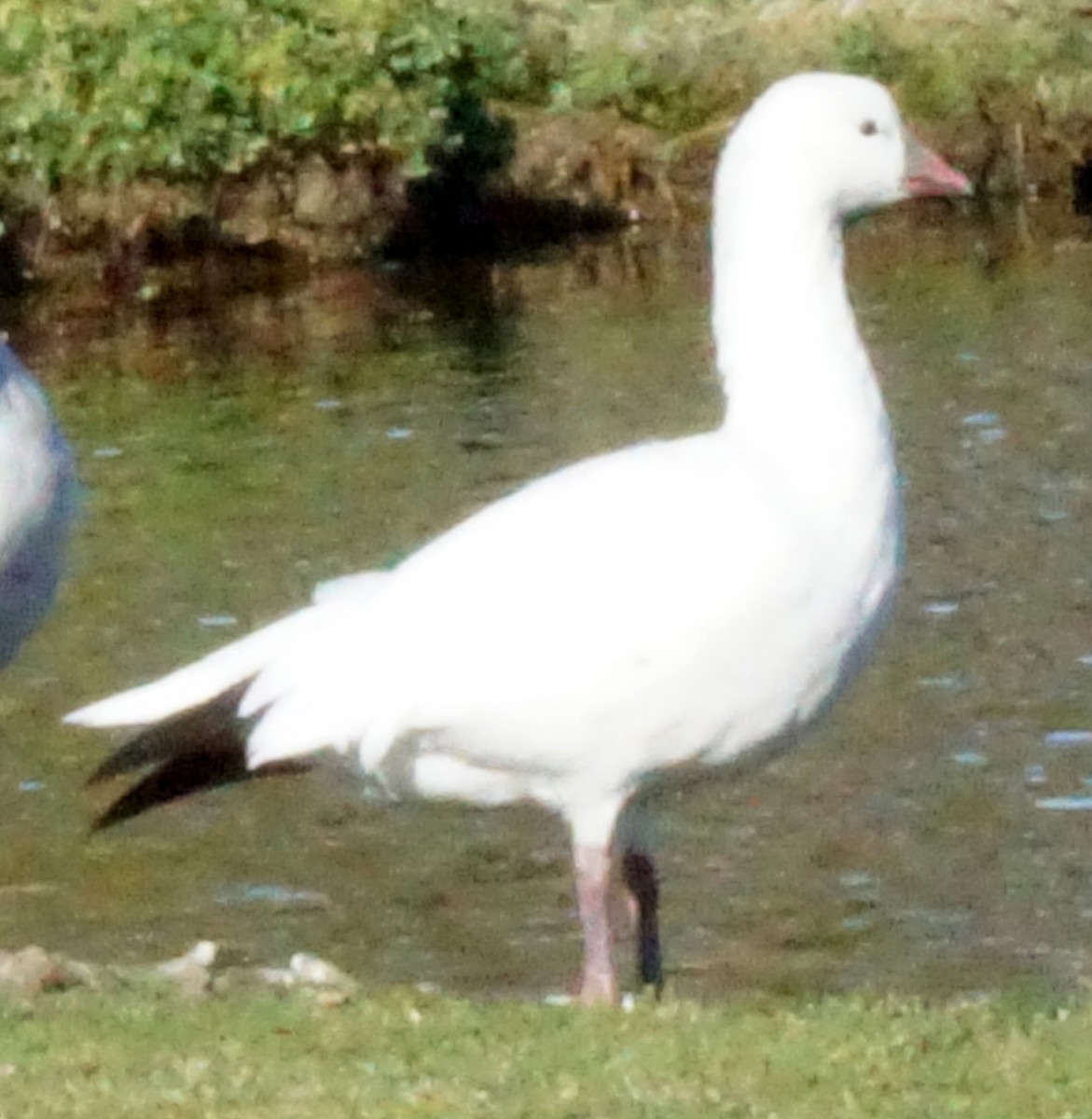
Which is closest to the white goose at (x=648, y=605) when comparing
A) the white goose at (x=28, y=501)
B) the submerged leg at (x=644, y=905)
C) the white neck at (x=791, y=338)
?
the white neck at (x=791, y=338)

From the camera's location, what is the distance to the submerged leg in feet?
22.3

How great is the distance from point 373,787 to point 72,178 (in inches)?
679

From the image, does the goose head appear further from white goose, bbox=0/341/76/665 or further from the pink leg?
white goose, bbox=0/341/76/665

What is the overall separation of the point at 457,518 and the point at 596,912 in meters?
7.44

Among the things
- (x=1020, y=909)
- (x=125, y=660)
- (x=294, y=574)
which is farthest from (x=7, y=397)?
(x=294, y=574)

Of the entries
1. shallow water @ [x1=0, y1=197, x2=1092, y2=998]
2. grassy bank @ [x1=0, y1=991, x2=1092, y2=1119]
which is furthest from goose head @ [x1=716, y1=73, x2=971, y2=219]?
grassy bank @ [x1=0, y1=991, x2=1092, y2=1119]

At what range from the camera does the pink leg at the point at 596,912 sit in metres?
6.42

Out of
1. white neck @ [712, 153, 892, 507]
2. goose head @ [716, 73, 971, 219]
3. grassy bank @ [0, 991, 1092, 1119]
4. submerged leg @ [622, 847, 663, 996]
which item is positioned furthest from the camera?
submerged leg @ [622, 847, 663, 996]

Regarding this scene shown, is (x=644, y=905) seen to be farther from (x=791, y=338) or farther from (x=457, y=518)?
(x=457, y=518)

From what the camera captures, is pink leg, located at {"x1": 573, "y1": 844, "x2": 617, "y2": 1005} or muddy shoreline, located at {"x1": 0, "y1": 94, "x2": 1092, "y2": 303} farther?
muddy shoreline, located at {"x1": 0, "y1": 94, "x2": 1092, "y2": 303}

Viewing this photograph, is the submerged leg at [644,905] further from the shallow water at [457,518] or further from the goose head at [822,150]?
the goose head at [822,150]

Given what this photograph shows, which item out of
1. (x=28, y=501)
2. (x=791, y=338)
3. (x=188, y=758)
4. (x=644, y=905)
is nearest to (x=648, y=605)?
(x=791, y=338)

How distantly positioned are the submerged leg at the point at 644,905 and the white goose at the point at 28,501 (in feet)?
5.87

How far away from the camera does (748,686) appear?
240 inches
